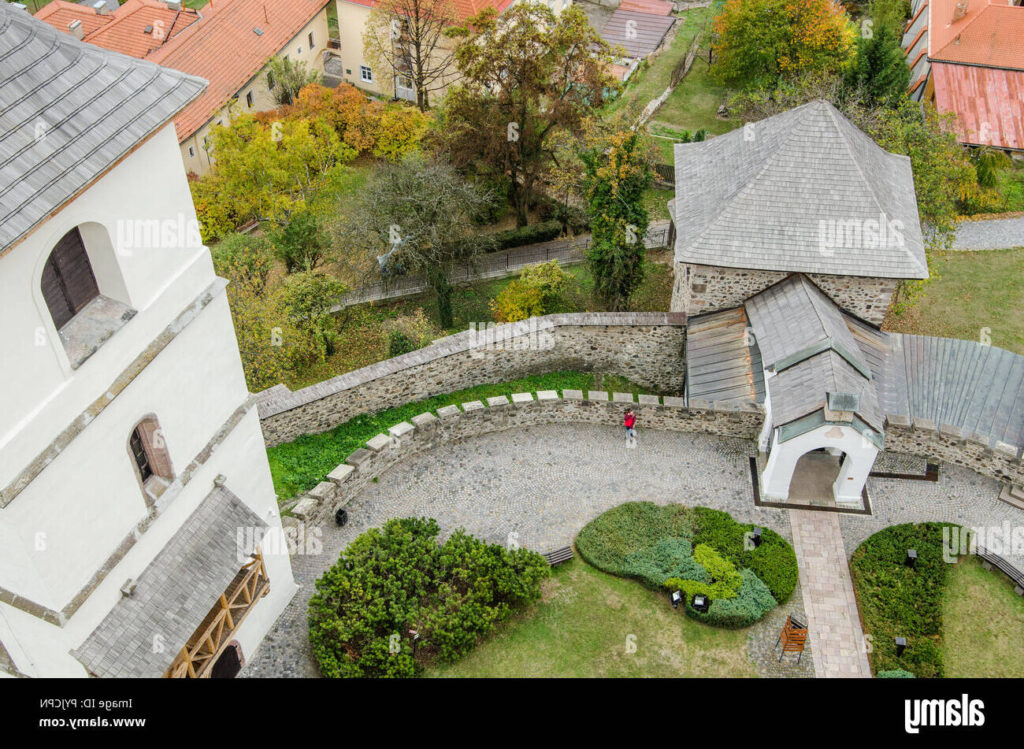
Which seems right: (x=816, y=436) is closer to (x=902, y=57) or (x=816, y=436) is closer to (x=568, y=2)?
(x=902, y=57)

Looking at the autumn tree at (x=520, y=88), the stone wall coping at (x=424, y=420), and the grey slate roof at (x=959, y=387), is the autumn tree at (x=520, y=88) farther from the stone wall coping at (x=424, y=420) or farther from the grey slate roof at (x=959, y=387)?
the grey slate roof at (x=959, y=387)

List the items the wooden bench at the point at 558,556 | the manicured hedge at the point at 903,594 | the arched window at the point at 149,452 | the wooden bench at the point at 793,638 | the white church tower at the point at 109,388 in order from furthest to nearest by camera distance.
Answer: the wooden bench at the point at 558,556, the manicured hedge at the point at 903,594, the wooden bench at the point at 793,638, the arched window at the point at 149,452, the white church tower at the point at 109,388

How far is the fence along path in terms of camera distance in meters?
38.7

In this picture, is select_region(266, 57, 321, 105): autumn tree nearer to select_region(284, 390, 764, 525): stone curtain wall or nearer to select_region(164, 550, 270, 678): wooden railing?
select_region(284, 390, 764, 525): stone curtain wall

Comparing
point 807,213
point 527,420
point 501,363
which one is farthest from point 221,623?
point 807,213

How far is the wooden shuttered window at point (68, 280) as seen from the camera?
14.4 m

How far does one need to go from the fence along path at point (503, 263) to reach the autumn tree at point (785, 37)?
10.7 metres

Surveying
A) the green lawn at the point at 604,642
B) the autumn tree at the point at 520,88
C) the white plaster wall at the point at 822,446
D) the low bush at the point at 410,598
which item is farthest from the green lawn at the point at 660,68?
the low bush at the point at 410,598

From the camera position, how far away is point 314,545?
25234 mm

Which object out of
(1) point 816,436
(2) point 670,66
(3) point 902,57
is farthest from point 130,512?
(2) point 670,66

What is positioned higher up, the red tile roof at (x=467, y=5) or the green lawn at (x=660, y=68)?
the red tile roof at (x=467, y=5)

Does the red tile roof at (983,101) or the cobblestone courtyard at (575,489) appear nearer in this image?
the cobblestone courtyard at (575,489)

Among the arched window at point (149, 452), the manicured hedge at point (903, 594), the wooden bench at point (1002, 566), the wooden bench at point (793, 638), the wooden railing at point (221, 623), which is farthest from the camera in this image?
the wooden bench at point (1002, 566)

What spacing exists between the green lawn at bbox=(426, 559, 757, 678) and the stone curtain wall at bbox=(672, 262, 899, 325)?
1029cm
